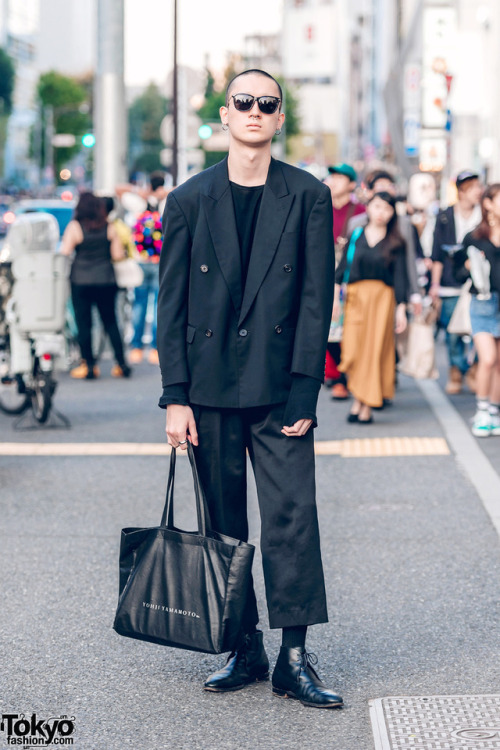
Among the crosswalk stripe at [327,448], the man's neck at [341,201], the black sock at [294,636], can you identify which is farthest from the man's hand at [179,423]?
the man's neck at [341,201]

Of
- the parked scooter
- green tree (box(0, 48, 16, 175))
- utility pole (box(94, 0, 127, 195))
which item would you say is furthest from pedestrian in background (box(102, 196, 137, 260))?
Answer: green tree (box(0, 48, 16, 175))

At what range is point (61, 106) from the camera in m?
135

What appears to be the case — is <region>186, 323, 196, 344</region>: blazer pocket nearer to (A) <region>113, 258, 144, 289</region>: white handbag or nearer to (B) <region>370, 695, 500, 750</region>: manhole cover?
(B) <region>370, 695, 500, 750</region>: manhole cover

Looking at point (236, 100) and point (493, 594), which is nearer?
point (236, 100)

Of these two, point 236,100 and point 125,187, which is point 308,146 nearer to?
point 125,187

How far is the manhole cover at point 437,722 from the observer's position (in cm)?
378

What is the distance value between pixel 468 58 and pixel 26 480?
26648mm

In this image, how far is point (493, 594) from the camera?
555 centimetres


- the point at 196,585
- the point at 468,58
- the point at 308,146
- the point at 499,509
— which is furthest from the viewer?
the point at 308,146

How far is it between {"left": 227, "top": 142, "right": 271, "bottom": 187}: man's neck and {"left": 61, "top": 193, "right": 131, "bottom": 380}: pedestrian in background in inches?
365

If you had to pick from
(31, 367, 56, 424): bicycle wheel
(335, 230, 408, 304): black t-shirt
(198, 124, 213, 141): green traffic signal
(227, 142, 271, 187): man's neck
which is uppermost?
(198, 124, 213, 141): green traffic signal

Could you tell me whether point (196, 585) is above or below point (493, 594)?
above

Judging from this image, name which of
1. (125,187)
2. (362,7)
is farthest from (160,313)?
(362,7)

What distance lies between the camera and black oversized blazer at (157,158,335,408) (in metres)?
4.11
